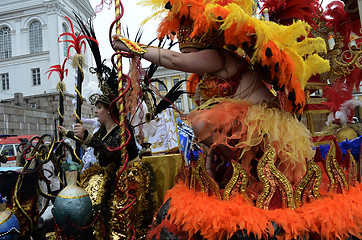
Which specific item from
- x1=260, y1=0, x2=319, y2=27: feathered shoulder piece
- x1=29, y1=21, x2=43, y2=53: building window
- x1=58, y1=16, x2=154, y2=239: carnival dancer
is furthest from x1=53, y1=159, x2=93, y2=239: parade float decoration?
x1=29, y1=21, x2=43, y2=53: building window

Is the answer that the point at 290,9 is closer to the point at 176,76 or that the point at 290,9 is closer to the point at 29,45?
the point at 176,76

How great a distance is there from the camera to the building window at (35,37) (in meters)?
25.4

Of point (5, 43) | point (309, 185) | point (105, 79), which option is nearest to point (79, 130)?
point (105, 79)

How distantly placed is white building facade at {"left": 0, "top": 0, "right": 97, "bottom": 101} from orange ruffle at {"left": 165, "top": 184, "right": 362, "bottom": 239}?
24.9 meters

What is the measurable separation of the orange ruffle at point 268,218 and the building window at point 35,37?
2791cm

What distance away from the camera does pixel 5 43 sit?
85.5 ft

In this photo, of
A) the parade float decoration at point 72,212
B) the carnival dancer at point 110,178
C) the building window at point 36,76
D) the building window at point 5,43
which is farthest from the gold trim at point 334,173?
the building window at point 5,43

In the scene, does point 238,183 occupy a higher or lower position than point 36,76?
lower

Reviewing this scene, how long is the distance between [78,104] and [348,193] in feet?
7.29

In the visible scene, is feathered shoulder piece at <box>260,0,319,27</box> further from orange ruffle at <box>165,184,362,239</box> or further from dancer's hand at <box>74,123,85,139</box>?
dancer's hand at <box>74,123,85,139</box>

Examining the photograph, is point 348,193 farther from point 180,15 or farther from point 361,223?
point 180,15

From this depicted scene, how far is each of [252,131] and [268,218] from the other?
22.0 inches

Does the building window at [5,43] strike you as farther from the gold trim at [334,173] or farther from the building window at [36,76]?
the gold trim at [334,173]

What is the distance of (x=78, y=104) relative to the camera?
2.45 m
